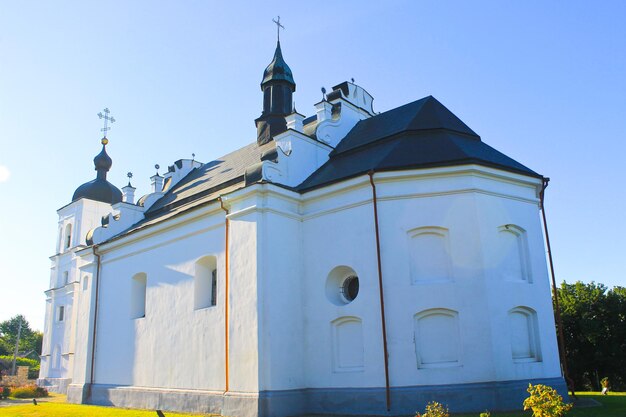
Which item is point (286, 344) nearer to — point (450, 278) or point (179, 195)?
point (450, 278)

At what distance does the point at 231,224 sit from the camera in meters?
15.3

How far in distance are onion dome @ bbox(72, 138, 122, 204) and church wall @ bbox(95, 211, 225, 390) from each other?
561 inches

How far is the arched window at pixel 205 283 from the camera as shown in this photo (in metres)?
16.5

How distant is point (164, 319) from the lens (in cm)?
1744

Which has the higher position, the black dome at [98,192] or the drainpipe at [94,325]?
the black dome at [98,192]

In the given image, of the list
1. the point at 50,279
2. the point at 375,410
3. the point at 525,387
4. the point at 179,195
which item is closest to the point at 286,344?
the point at 375,410

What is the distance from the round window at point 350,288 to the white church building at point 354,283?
3 cm

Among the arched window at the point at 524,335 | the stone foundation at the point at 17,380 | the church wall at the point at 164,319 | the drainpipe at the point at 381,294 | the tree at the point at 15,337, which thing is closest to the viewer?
the drainpipe at the point at 381,294

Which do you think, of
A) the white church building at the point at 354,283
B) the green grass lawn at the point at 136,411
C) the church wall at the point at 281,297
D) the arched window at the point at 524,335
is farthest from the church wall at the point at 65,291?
the arched window at the point at 524,335

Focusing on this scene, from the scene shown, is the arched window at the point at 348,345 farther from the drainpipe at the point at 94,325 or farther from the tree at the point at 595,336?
the tree at the point at 595,336

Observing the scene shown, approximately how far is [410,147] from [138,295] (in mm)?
11447

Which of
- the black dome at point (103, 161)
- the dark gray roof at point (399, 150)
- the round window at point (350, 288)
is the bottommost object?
the round window at point (350, 288)

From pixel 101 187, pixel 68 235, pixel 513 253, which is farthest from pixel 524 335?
pixel 68 235

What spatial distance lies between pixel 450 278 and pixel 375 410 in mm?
3652
